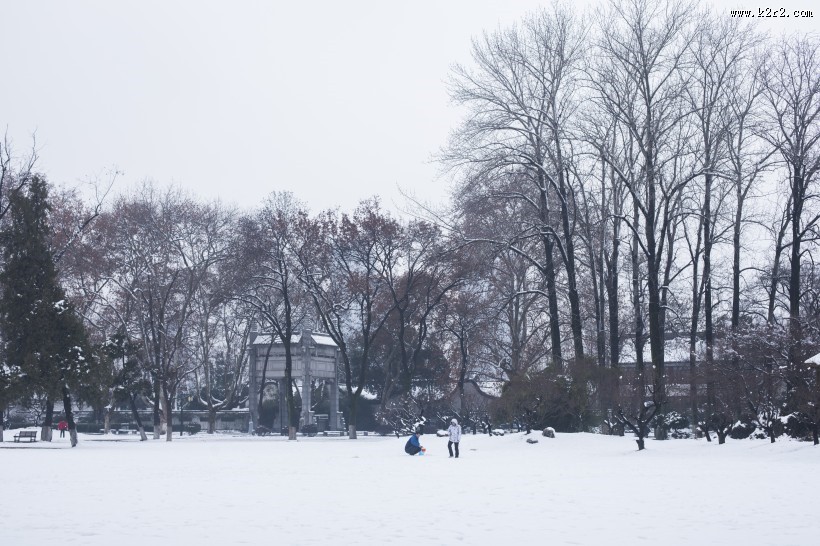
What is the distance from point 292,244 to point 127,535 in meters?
43.3

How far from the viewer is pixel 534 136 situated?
4019cm

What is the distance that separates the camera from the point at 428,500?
16797 millimetres

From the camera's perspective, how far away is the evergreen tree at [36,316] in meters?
41.2

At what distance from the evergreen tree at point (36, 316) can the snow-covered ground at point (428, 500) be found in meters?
11.6

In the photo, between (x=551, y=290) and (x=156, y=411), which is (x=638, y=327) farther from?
(x=156, y=411)

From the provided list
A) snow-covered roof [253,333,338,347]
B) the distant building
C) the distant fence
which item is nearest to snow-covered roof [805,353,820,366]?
the distant building

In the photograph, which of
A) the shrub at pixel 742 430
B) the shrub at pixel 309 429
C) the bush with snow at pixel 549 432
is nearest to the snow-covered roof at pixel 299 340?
the shrub at pixel 309 429

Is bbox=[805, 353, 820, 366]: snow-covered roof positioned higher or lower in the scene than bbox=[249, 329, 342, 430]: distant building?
lower

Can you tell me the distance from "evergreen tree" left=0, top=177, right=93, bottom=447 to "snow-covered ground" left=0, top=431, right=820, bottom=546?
38.1 feet

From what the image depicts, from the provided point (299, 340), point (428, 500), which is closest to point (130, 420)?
point (299, 340)

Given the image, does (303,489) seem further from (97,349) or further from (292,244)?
(292,244)

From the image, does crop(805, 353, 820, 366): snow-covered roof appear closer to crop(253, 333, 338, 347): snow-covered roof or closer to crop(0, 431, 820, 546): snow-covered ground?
crop(0, 431, 820, 546): snow-covered ground

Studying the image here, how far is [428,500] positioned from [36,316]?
29.9 meters

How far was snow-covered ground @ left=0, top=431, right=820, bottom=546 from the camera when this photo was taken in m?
12.2
